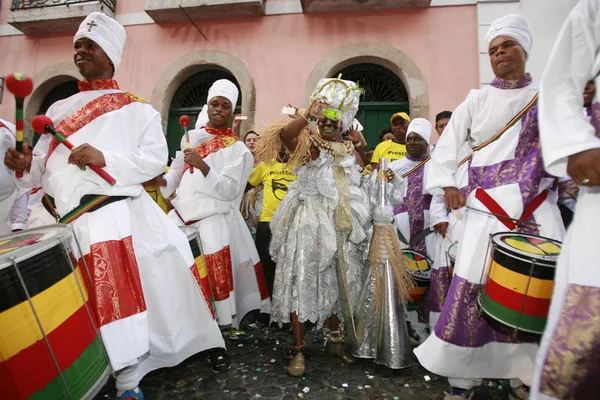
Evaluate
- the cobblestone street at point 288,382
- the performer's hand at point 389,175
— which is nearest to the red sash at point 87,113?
the cobblestone street at point 288,382

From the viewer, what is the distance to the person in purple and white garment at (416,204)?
4.04 metres

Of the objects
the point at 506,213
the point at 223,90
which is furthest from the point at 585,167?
the point at 223,90

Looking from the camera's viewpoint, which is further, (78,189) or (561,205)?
(561,205)

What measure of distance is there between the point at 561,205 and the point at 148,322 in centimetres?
333

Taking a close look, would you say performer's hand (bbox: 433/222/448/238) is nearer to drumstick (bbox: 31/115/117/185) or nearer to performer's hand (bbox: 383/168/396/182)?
performer's hand (bbox: 383/168/396/182)

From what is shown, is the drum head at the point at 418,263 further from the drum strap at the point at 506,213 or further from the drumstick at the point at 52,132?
the drumstick at the point at 52,132

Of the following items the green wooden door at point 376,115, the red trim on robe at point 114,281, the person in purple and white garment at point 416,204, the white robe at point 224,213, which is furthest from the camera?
the green wooden door at point 376,115

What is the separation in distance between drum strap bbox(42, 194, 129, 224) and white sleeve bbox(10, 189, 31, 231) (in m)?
1.87

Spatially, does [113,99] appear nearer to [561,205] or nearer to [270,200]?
[270,200]

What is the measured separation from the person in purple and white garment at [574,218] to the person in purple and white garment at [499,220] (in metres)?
0.85

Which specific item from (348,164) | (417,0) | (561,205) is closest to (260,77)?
(417,0)

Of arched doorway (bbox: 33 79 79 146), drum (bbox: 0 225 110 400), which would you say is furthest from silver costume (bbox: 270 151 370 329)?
arched doorway (bbox: 33 79 79 146)

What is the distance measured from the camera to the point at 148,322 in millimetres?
2506

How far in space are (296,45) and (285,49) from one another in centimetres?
25
